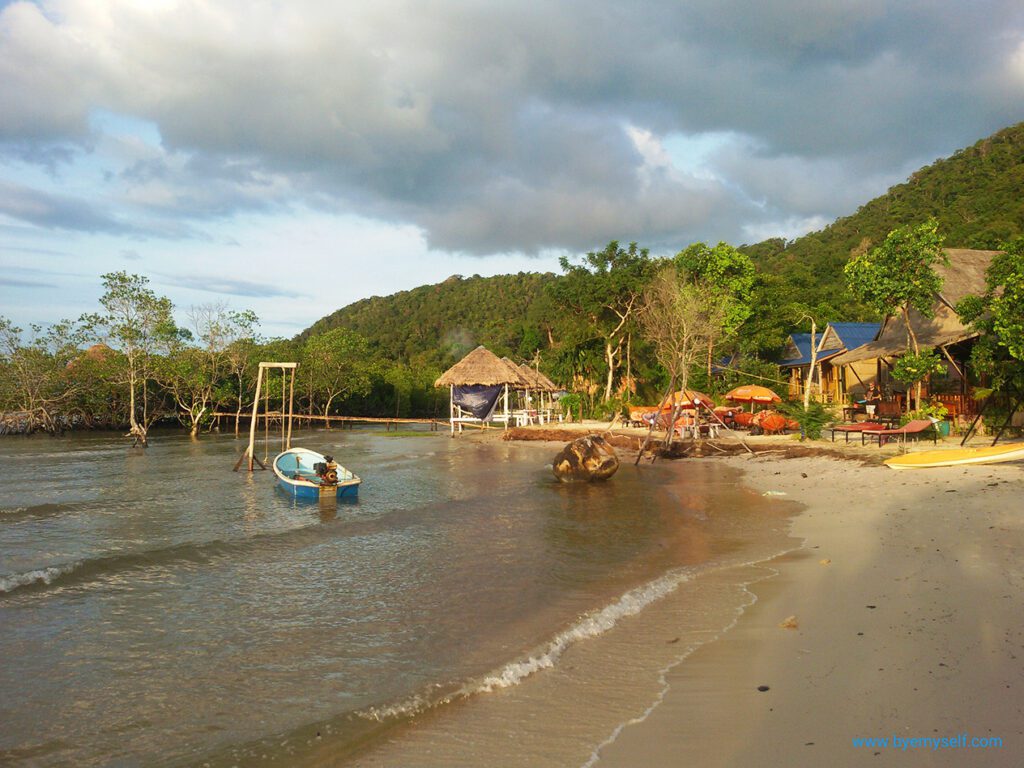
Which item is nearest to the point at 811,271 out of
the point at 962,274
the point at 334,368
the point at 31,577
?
the point at 962,274

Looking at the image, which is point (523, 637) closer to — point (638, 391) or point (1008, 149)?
point (638, 391)

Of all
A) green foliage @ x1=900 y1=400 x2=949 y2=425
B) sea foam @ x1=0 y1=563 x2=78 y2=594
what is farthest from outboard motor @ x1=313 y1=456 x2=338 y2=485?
green foliage @ x1=900 y1=400 x2=949 y2=425

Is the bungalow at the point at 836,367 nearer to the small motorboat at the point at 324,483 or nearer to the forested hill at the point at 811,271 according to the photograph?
the forested hill at the point at 811,271

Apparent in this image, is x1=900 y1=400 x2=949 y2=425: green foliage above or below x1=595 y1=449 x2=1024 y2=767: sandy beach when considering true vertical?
above

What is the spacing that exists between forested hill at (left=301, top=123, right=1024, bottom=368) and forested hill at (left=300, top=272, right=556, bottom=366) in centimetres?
20

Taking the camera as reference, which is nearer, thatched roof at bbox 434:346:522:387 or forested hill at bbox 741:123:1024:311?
thatched roof at bbox 434:346:522:387

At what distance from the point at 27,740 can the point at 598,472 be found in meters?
13.0

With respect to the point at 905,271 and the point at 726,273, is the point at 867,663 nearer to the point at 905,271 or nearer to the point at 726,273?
the point at 905,271

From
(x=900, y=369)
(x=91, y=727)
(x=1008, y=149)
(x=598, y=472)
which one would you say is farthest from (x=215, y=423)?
(x=1008, y=149)

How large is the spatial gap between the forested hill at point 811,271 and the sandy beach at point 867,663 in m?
28.3

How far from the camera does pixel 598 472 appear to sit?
1620 centimetres

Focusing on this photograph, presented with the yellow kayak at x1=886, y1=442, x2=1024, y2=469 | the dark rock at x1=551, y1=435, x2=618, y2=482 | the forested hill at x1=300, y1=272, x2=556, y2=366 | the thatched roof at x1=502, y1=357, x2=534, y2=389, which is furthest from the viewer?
the forested hill at x1=300, y1=272, x2=556, y2=366

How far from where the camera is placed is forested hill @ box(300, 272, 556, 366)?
74.1 m

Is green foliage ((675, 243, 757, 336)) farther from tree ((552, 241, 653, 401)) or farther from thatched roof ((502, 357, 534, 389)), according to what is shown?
thatched roof ((502, 357, 534, 389))
